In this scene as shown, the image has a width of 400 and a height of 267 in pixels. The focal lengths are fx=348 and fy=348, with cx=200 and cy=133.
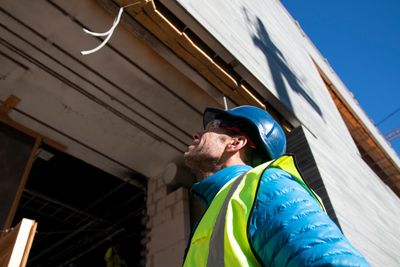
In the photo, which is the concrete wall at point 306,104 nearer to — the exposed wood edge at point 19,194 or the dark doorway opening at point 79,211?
the exposed wood edge at point 19,194

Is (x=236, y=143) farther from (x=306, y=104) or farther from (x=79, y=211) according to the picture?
(x=79, y=211)

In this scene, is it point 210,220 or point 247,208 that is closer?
point 247,208

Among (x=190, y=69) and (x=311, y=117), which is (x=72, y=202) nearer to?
(x=190, y=69)

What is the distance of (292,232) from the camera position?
904mm

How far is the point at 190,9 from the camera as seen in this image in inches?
144

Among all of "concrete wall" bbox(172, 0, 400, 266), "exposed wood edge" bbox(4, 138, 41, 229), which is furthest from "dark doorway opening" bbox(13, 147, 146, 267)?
"concrete wall" bbox(172, 0, 400, 266)

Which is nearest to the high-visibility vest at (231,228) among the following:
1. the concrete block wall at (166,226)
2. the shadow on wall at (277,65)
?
Answer: the concrete block wall at (166,226)

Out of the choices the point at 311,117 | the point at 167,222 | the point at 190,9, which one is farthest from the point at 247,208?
the point at 311,117

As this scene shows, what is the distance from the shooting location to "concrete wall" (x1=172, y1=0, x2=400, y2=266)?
4301mm

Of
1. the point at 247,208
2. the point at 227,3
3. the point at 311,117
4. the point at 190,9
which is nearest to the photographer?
the point at 247,208

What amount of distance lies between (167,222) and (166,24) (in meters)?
2.69

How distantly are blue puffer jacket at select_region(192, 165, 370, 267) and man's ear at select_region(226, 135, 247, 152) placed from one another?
0.79m

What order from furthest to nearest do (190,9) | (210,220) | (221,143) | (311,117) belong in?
1. (311,117)
2. (190,9)
3. (221,143)
4. (210,220)

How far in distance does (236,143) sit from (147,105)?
2.46 metres
